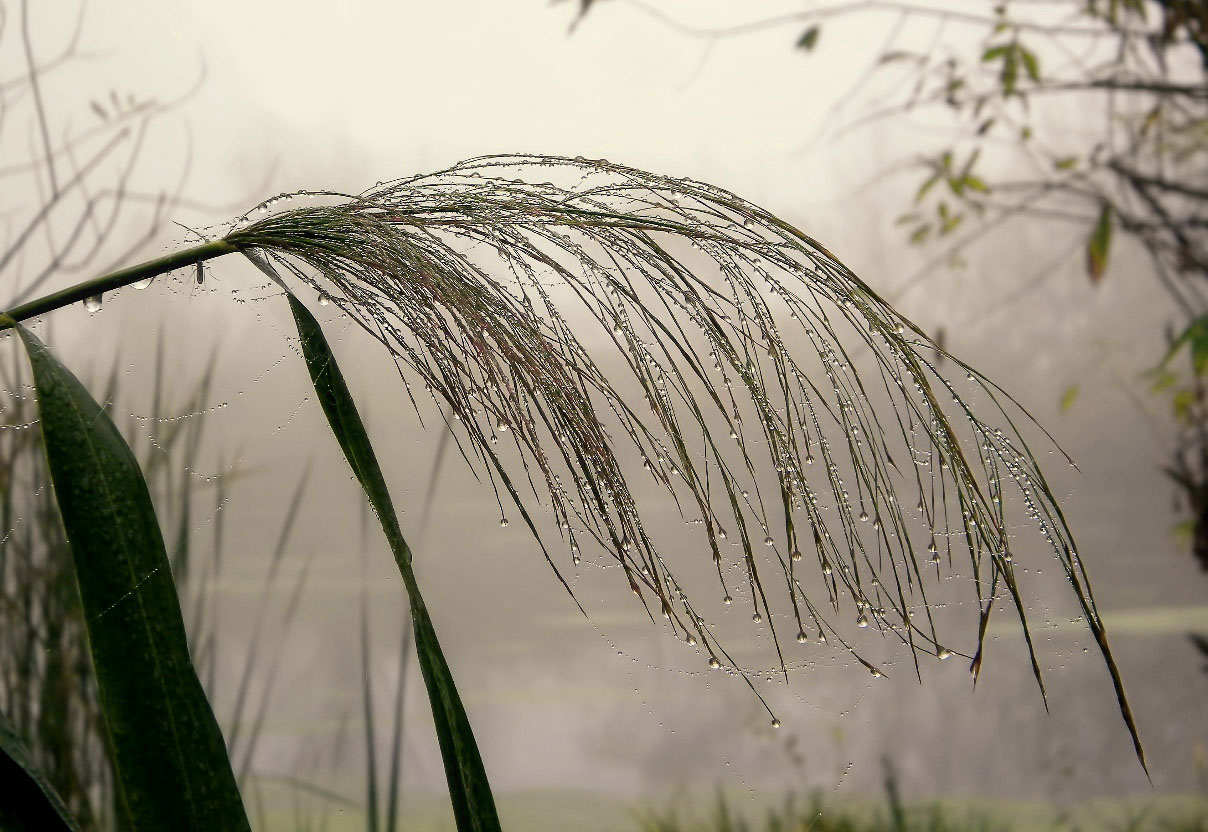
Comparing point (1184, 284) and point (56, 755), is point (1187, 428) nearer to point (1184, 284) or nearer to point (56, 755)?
point (1184, 284)

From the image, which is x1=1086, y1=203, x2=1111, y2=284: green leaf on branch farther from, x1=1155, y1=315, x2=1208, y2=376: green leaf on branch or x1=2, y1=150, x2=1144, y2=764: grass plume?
x1=2, y1=150, x2=1144, y2=764: grass plume

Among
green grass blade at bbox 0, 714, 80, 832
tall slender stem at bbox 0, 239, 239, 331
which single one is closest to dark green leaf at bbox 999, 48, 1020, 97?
tall slender stem at bbox 0, 239, 239, 331

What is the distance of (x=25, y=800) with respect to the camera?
41cm

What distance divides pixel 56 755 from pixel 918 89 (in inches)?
62.6

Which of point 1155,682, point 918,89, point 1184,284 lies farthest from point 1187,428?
point 918,89

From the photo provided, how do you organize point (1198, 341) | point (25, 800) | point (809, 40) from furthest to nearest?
point (809, 40) < point (1198, 341) < point (25, 800)

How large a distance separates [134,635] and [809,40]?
1463 mm

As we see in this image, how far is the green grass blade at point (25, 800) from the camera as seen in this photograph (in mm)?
405

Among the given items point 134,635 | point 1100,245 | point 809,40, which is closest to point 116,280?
point 134,635

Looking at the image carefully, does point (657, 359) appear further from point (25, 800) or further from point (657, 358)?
point (25, 800)

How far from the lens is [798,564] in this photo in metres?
0.54

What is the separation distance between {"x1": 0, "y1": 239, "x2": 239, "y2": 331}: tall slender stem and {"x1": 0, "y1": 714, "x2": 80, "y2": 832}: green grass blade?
19 cm

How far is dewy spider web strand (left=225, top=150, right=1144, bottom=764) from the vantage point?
18.0 inches

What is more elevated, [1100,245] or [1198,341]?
[1100,245]
